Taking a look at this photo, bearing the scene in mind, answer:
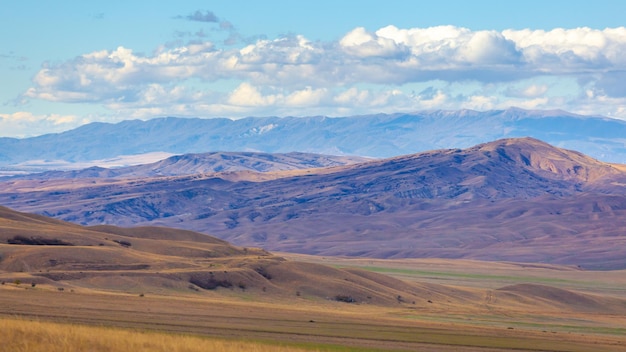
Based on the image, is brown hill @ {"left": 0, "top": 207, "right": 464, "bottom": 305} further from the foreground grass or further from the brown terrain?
the foreground grass

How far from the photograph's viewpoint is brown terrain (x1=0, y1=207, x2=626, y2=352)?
151 feet

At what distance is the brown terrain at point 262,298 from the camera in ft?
151

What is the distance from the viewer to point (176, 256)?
316ft

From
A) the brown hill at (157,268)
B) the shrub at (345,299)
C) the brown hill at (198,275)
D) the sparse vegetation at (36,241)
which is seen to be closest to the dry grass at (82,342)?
the brown hill at (198,275)

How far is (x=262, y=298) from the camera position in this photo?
264ft

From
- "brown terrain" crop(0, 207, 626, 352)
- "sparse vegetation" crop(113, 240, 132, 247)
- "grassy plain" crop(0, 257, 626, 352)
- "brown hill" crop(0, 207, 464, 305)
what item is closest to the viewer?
"grassy plain" crop(0, 257, 626, 352)

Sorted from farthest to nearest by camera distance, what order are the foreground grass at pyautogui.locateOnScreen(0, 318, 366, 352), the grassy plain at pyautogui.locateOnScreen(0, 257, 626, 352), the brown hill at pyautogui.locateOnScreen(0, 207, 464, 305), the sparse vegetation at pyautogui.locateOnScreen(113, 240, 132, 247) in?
the sparse vegetation at pyautogui.locateOnScreen(113, 240, 132, 247)
the brown hill at pyautogui.locateOnScreen(0, 207, 464, 305)
the grassy plain at pyautogui.locateOnScreen(0, 257, 626, 352)
the foreground grass at pyautogui.locateOnScreen(0, 318, 366, 352)

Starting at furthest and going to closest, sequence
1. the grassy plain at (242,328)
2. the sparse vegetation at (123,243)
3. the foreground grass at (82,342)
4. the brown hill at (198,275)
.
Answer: the sparse vegetation at (123,243)
the brown hill at (198,275)
the grassy plain at (242,328)
the foreground grass at (82,342)

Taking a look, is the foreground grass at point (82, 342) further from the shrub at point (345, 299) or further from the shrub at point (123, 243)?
the shrub at point (123, 243)

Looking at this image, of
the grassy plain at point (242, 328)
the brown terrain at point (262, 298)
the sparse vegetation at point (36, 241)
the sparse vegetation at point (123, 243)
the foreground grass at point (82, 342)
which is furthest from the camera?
the sparse vegetation at point (123, 243)

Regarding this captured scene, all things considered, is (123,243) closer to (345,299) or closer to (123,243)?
(123,243)

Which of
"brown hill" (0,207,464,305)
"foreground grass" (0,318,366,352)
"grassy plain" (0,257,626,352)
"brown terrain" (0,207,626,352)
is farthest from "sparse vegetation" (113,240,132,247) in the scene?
"foreground grass" (0,318,366,352)

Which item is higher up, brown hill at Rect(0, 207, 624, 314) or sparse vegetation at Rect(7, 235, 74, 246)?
sparse vegetation at Rect(7, 235, 74, 246)

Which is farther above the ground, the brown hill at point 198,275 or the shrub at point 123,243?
the shrub at point 123,243
